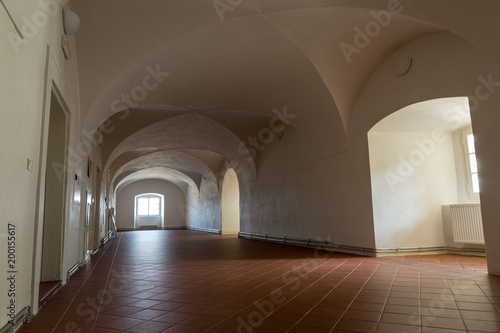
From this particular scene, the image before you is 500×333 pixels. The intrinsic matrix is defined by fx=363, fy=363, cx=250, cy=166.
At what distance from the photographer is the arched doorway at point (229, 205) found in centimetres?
1691

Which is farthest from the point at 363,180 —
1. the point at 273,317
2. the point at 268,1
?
the point at 273,317

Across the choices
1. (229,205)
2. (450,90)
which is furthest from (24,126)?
(229,205)

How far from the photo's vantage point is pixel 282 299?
366 centimetres

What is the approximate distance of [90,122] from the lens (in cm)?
632

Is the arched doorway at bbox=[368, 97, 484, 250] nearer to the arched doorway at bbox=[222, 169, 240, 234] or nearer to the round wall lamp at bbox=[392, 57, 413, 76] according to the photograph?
the round wall lamp at bbox=[392, 57, 413, 76]

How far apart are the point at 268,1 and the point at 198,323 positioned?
432 centimetres

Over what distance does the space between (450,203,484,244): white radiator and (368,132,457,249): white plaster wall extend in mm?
333

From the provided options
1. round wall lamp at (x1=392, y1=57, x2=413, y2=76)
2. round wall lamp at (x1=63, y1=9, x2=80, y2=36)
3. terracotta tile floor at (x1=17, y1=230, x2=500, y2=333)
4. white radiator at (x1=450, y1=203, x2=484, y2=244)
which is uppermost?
round wall lamp at (x1=392, y1=57, x2=413, y2=76)

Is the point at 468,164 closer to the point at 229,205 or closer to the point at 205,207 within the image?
the point at 229,205

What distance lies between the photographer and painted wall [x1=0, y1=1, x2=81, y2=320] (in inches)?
92.6

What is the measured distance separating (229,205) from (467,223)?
1144cm

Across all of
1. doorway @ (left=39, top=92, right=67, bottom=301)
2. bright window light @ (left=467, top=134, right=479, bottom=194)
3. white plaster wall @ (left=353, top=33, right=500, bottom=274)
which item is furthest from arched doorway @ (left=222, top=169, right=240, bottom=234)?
doorway @ (left=39, top=92, right=67, bottom=301)

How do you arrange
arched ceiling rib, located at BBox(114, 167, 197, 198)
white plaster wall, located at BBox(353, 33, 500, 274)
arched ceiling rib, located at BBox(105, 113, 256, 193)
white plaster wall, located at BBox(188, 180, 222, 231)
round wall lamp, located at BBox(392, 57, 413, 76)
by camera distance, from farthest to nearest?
arched ceiling rib, located at BBox(114, 167, 197, 198), white plaster wall, located at BBox(188, 180, 222, 231), arched ceiling rib, located at BBox(105, 113, 256, 193), round wall lamp, located at BBox(392, 57, 413, 76), white plaster wall, located at BBox(353, 33, 500, 274)

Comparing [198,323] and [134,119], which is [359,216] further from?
[134,119]
